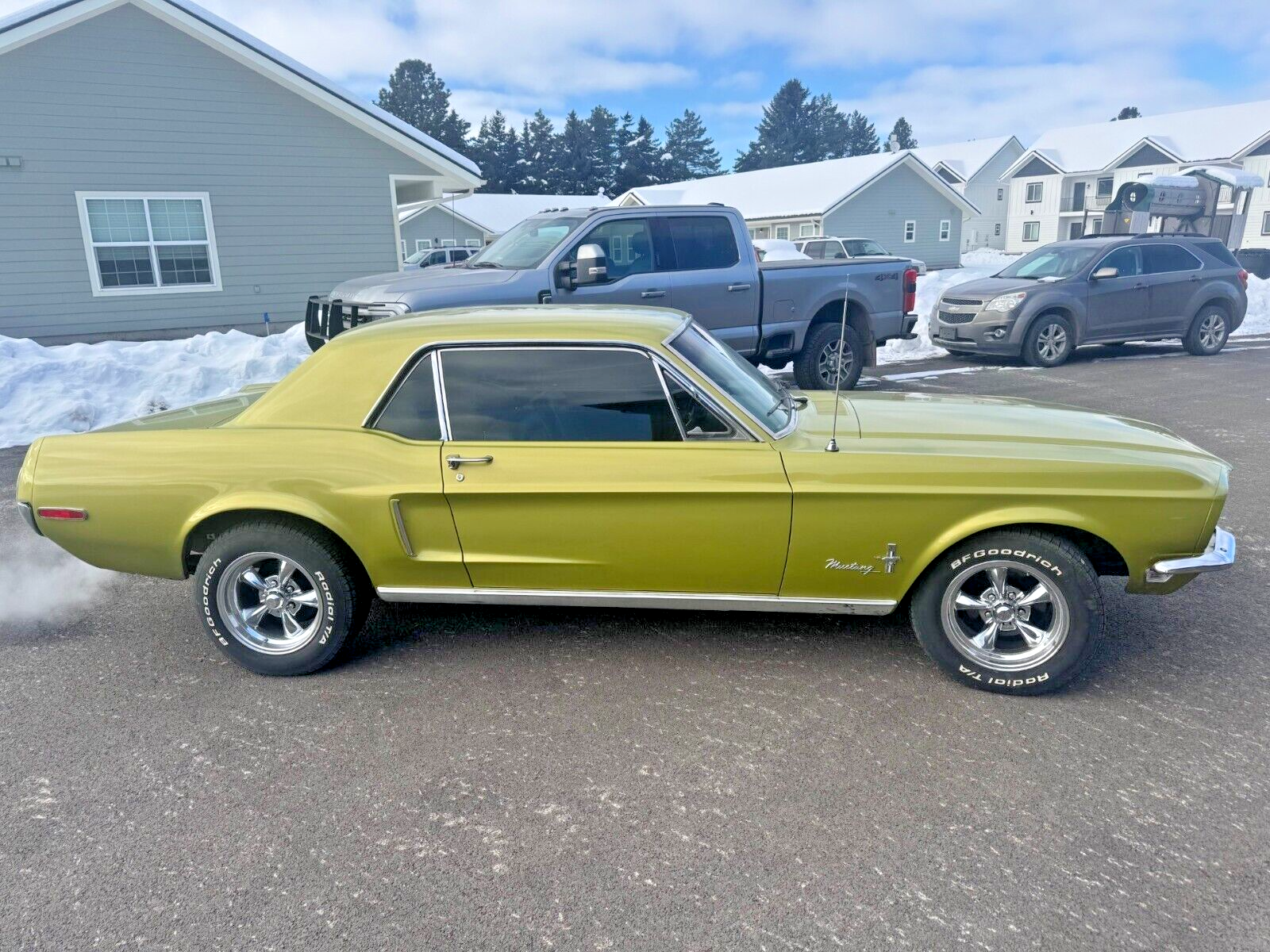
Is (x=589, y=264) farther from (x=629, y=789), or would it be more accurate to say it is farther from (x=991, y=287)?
(x=991, y=287)

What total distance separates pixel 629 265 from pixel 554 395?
525cm

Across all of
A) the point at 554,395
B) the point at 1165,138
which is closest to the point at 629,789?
the point at 554,395

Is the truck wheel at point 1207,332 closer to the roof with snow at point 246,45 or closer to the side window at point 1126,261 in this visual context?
the side window at point 1126,261

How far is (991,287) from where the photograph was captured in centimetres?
1241

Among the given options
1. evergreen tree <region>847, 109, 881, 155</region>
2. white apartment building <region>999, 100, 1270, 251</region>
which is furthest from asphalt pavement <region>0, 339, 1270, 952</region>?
evergreen tree <region>847, 109, 881, 155</region>

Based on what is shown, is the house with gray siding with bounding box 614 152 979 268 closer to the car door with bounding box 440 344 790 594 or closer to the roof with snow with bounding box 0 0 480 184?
the roof with snow with bounding box 0 0 480 184

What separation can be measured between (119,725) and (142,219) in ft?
43.5

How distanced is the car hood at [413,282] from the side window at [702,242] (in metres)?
1.78

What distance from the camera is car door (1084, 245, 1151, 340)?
39.7ft

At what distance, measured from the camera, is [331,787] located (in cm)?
298

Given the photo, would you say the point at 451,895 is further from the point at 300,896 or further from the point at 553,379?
the point at 553,379

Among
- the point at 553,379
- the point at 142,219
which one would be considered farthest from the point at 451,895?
the point at 142,219

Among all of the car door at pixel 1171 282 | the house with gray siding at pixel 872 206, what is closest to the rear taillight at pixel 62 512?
the car door at pixel 1171 282

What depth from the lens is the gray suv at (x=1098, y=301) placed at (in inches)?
469
